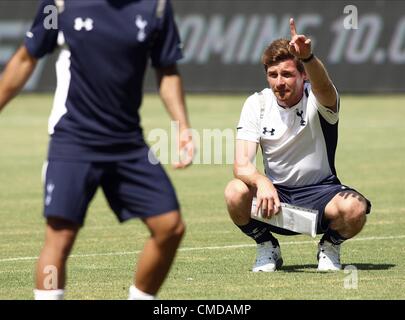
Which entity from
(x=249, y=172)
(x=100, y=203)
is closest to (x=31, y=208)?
(x=100, y=203)

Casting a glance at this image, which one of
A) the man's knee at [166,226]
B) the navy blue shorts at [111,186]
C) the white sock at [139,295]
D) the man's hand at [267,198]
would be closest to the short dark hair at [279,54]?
the man's hand at [267,198]

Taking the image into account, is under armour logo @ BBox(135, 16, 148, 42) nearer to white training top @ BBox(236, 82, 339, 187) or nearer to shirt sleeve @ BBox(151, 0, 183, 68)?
shirt sleeve @ BBox(151, 0, 183, 68)

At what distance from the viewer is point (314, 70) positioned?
8.68 m

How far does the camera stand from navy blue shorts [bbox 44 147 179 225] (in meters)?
6.71

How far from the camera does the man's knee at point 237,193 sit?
30.1ft

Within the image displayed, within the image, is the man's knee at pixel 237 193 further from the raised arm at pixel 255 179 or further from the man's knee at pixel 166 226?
the man's knee at pixel 166 226

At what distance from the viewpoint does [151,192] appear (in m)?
6.80

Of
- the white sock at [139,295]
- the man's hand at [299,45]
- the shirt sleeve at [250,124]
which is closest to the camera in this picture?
the white sock at [139,295]

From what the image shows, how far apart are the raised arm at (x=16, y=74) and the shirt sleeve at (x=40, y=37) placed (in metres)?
0.05

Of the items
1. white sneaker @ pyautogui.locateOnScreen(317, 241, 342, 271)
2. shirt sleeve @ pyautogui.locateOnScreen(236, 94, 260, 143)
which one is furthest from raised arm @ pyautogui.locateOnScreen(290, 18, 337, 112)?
white sneaker @ pyautogui.locateOnScreen(317, 241, 342, 271)

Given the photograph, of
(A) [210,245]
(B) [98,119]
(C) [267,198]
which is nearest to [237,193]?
(C) [267,198]

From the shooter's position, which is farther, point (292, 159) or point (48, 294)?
point (292, 159)

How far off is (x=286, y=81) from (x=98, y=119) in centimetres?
270

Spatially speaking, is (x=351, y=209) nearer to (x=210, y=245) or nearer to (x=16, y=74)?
(x=210, y=245)
